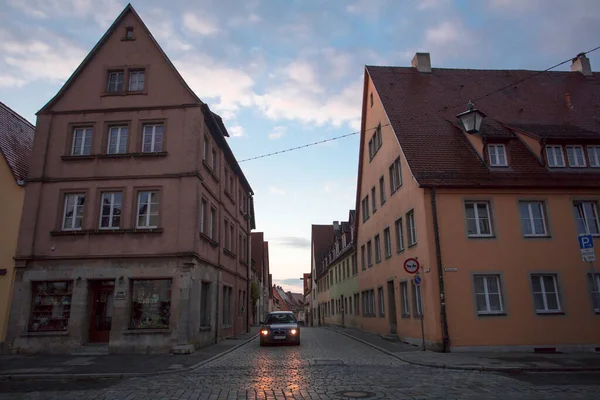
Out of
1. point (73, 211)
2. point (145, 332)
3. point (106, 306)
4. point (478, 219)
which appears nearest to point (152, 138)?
point (73, 211)

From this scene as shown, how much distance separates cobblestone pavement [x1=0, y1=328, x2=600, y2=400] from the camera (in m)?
8.12

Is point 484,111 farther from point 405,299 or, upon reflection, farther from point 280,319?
point 280,319

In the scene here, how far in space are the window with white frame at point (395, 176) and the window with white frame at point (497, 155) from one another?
3.82 metres

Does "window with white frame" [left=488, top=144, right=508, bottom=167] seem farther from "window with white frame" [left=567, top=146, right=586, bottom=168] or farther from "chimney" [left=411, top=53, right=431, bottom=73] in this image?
"chimney" [left=411, top=53, right=431, bottom=73]


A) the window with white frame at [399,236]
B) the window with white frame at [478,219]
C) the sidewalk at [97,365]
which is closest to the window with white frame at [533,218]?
the window with white frame at [478,219]

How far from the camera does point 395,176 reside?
2064 cm

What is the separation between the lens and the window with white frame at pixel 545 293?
51.4 ft

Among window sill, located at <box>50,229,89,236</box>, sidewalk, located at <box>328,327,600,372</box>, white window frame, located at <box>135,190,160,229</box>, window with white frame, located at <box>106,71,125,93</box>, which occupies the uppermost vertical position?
window with white frame, located at <box>106,71,125,93</box>

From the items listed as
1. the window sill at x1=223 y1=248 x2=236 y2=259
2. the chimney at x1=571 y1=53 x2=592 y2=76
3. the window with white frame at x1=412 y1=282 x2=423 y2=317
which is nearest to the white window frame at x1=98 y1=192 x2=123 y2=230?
the window sill at x1=223 y1=248 x2=236 y2=259

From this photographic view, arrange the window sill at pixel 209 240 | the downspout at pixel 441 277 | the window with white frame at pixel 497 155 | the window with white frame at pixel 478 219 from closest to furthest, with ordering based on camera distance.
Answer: the downspout at pixel 441 277, the window with white frame at pixel 478 219, the window with white frame at pixel 497 155, the window sill at pixel 209 240

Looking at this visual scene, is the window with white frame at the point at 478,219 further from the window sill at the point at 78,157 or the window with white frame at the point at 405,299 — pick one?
the window sill at the point at 78,157

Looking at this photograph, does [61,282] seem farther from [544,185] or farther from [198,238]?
[544,185]

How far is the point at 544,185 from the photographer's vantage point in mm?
16484

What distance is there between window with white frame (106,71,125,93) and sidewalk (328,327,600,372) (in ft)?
50.0
